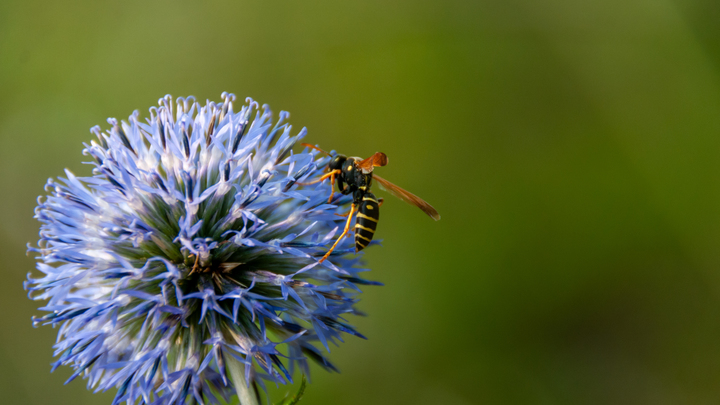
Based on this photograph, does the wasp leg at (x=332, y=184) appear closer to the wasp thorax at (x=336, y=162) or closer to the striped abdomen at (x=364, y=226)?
the wasp thorax at (x=336, y=162)

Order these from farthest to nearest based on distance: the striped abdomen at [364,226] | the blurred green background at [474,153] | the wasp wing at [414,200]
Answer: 1. the blurred green background at [474,153]
2. the wasp wing at [414,200]
3. the striped abdomen at [364,226]

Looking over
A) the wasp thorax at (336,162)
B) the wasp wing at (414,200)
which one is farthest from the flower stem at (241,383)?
the wasp wing at (414,200)

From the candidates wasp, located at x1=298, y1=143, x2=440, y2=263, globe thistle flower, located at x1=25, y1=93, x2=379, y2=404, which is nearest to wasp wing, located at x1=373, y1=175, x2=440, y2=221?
wasp, located at x1=298, y1=143, x2=440, y2=263

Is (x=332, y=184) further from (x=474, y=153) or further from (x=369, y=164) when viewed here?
(x=474, y=153)

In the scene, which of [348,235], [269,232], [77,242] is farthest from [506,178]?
[77,242]

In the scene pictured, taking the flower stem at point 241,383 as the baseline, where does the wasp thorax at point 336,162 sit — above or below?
above

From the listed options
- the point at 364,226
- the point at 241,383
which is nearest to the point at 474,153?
the point at 364,226

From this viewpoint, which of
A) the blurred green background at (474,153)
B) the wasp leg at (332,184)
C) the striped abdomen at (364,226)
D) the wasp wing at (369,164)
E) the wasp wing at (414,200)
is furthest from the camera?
the blurred green background at (474,153)

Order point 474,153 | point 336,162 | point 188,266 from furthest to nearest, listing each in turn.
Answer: point 474,153 → point 336,162 → point 188,266
